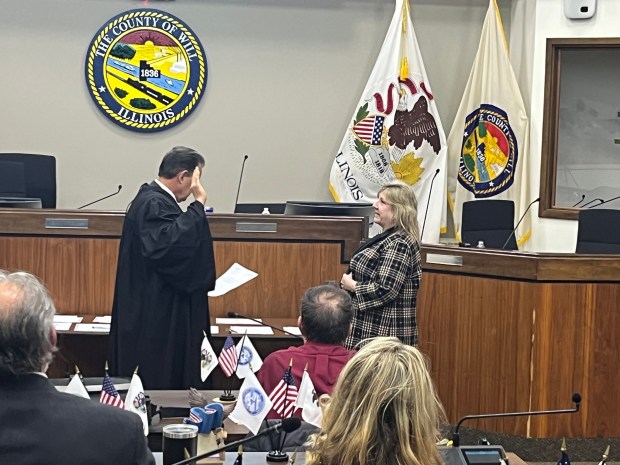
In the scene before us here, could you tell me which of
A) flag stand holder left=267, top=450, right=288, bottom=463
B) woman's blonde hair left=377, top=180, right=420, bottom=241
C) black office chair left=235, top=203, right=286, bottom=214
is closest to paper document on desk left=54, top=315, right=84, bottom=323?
black office chair left=235, top=203, right=286, bottom=214

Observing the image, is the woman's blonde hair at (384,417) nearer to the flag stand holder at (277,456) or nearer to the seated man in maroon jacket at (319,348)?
the flag stand holder at (277,456)

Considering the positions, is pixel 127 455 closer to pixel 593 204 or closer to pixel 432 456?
pixel 432 456

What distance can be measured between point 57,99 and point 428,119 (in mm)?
3276

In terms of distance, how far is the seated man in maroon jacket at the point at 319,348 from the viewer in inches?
131

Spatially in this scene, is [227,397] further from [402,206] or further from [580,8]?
[580,8]

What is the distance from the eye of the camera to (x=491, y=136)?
8859mm

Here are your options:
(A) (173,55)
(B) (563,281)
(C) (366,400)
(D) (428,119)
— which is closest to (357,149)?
(D) (428,119)

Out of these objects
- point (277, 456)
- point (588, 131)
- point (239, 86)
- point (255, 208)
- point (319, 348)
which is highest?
point (239, 86)

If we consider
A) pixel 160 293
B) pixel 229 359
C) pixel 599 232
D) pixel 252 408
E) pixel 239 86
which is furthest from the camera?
pixel 239 86

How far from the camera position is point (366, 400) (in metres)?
1.97

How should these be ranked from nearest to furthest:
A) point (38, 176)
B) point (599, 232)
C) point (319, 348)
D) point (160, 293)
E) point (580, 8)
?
point (319, 348), point (160, 293), point (599, 232), point (38, 176), point (580, 8)

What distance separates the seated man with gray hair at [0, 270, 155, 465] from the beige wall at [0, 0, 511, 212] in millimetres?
6786

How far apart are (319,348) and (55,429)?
1.59 metres

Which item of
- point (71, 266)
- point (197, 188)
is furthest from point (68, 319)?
point (197, 188)
